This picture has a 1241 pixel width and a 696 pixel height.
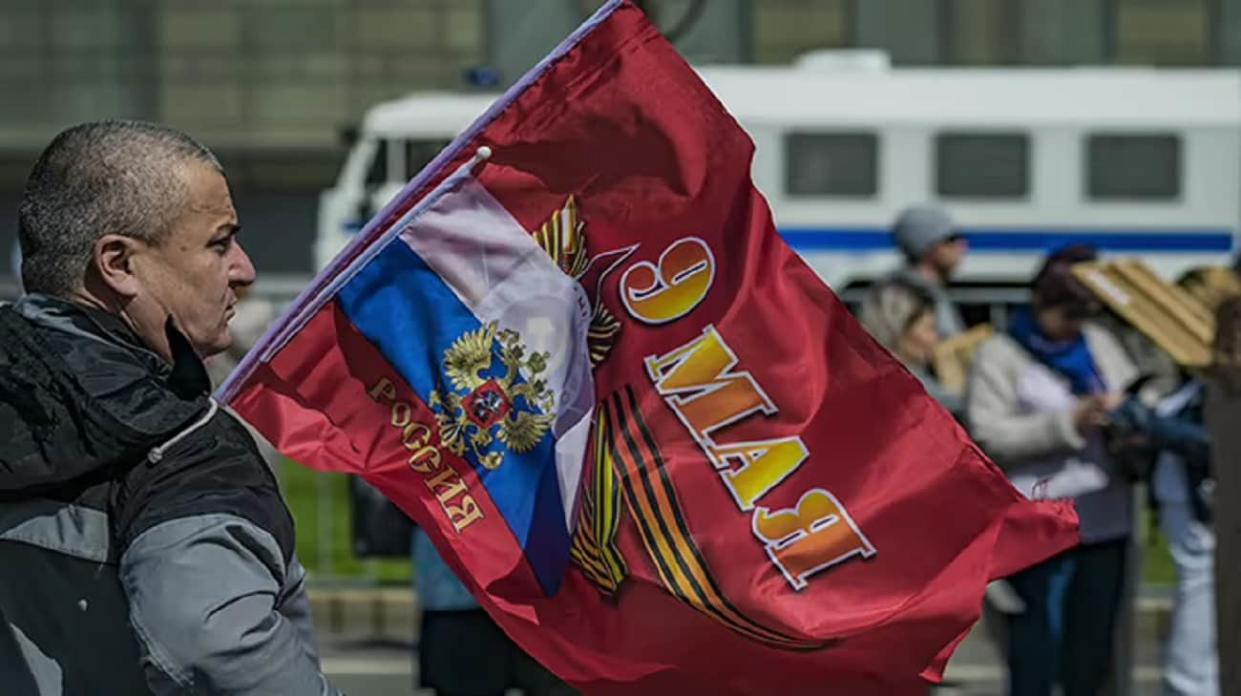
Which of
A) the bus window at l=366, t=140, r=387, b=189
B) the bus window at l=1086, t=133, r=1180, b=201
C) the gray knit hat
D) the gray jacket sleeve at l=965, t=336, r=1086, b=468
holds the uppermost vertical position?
the gray jacket sleeve at l=965, t=336, r=1086, b=468

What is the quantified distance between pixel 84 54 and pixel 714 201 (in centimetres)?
2655

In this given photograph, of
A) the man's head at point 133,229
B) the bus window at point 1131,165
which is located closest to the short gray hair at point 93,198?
the man's head at point 133,229

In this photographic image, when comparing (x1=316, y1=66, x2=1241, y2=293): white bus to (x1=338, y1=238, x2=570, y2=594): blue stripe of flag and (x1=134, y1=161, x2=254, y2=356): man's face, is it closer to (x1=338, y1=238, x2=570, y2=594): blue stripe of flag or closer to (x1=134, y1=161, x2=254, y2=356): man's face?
(x1=338, y1=238, x2=570, y2=594): blue stripe of flag

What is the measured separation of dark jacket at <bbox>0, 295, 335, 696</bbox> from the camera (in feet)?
8.23

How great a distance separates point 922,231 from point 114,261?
811 cm

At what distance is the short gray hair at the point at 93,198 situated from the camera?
2.71 meters

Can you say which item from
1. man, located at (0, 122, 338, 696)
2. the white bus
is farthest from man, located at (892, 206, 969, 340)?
the white bus

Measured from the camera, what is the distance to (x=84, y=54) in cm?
2952

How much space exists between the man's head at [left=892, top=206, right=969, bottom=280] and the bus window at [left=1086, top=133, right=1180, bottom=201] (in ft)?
38.3

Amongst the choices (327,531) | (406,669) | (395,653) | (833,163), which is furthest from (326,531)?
(833,163)

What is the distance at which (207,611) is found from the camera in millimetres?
2490

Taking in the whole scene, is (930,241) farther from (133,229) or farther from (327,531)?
(133,229)

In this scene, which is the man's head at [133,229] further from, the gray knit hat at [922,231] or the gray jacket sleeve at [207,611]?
the gray knit hat at [922,231]

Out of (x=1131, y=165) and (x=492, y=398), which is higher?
(x=492, y=398)
